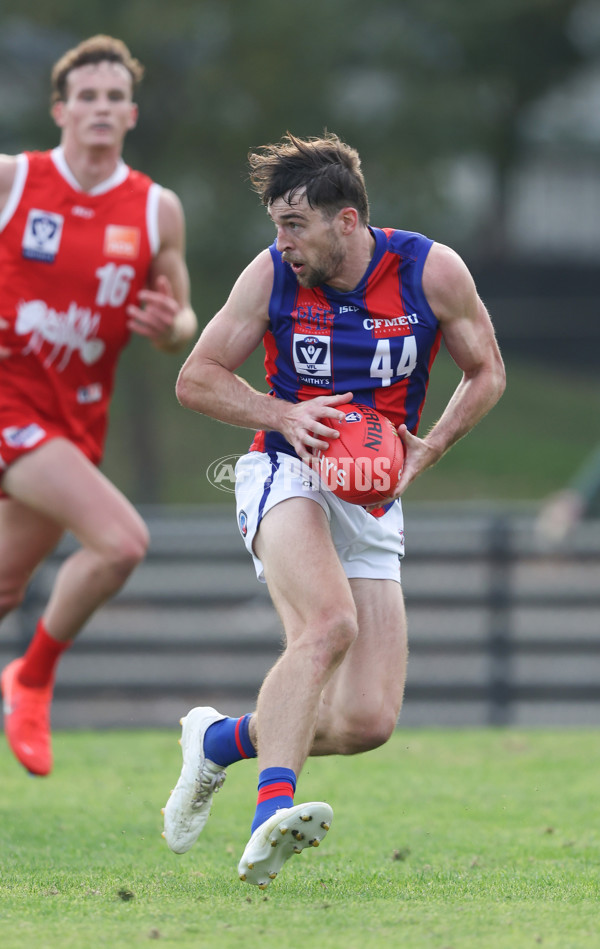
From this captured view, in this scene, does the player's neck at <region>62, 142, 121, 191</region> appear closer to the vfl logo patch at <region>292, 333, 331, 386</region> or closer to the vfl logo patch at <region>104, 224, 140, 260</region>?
the vfl logo patch at <region>104, 224, 140, 260</region>

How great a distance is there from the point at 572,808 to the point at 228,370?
116 inches

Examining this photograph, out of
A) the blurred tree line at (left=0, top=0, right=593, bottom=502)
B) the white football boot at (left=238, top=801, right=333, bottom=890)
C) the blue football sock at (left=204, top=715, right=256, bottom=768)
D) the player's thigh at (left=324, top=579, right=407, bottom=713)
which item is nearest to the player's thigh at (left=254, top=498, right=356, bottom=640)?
the player's thigh at (left=324, top=579, right=407, bottom=713)

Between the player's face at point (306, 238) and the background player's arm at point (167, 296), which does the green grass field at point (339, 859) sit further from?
the background player's arm at point (167, 296)

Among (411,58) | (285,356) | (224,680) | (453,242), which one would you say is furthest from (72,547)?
(453,242)

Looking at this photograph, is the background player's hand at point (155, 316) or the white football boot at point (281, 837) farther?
the background player's hand at point (155, 316)

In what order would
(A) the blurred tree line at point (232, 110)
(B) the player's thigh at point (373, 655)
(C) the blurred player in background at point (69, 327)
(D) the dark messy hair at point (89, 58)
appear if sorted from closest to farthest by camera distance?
1. (B) the player's thigh at point (373, 655)
2. (C) the blurred player in background at point (69, 327)
3. (D) the dark messy hair at point (89, 58)
4. (A) the blurred tree line at point (232, 110)

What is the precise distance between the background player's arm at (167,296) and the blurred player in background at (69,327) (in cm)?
1

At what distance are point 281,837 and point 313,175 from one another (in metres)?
2.12

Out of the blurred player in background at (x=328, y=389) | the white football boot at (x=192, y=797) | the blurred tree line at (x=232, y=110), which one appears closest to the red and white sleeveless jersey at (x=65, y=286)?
the blurred player in background at (x=328, y=389)

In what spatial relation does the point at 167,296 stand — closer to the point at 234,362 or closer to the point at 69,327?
the point at 69,327

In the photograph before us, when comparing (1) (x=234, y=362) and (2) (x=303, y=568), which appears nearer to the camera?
(2) (x=303, y=568)

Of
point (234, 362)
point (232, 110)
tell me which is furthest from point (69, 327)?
point (232, 110)

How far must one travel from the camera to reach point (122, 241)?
6125 mm

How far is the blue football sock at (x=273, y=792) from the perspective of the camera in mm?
3877
